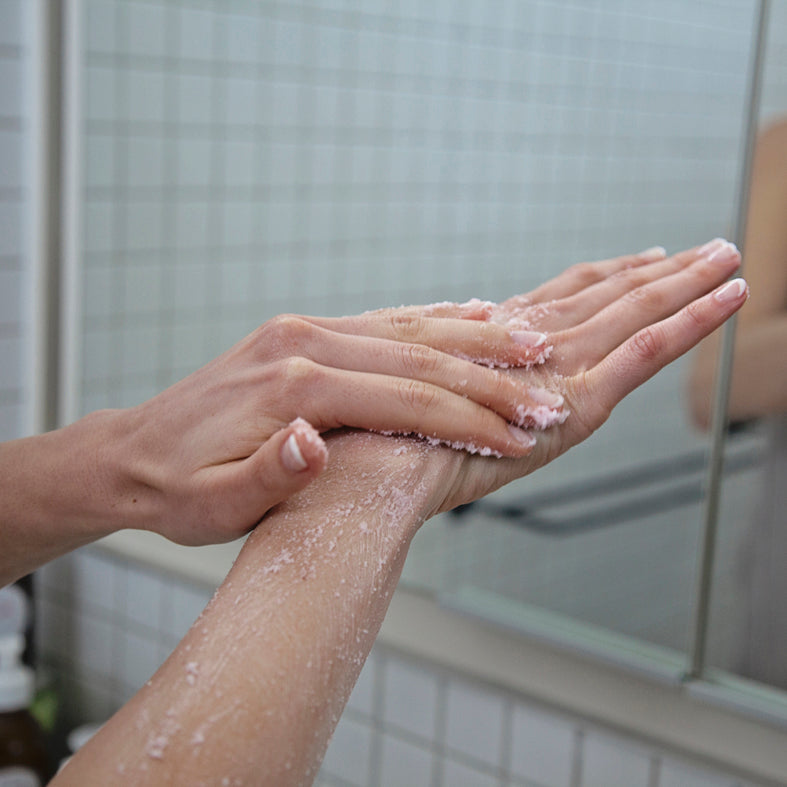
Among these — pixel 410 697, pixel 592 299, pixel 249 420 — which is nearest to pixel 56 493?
pixel 249 420

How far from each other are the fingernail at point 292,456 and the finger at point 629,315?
0.23 meters

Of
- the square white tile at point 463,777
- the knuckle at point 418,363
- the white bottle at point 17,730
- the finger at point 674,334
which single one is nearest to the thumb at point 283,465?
the knuckle at point 418,363

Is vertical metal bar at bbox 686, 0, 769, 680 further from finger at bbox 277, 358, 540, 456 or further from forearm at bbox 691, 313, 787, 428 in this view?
finger at bbox 277, 358, 540, 456

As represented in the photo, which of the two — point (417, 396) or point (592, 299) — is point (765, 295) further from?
point (417, 396)

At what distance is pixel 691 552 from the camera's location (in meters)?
Answer: 0.85

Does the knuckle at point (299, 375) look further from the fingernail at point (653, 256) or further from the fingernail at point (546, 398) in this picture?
the fingernail at point (653, 256)

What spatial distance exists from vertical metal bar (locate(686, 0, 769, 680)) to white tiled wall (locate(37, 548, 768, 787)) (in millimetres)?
110

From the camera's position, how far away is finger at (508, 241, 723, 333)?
664 mm

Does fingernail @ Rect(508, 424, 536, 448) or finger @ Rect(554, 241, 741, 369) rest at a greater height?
finger @ Rect(554, 241, 741, 369)

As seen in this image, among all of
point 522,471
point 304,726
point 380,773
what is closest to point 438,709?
point 380,773

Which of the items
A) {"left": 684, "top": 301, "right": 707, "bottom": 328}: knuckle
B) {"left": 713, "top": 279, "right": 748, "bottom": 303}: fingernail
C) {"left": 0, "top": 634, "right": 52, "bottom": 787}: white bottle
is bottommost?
{"left": 0, "top": 634, "right": 52, "bottom": 787}: white bottle

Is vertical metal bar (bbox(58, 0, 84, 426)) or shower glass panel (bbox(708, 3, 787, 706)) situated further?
vertical metal bar (bbox(58, 0, 84, 426))

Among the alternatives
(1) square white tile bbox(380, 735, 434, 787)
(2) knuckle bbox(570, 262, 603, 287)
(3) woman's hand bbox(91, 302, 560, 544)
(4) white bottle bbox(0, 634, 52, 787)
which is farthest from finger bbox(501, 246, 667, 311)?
(4) white bottle bbox(0, 634, 52, 787)

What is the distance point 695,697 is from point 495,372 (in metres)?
0.42
